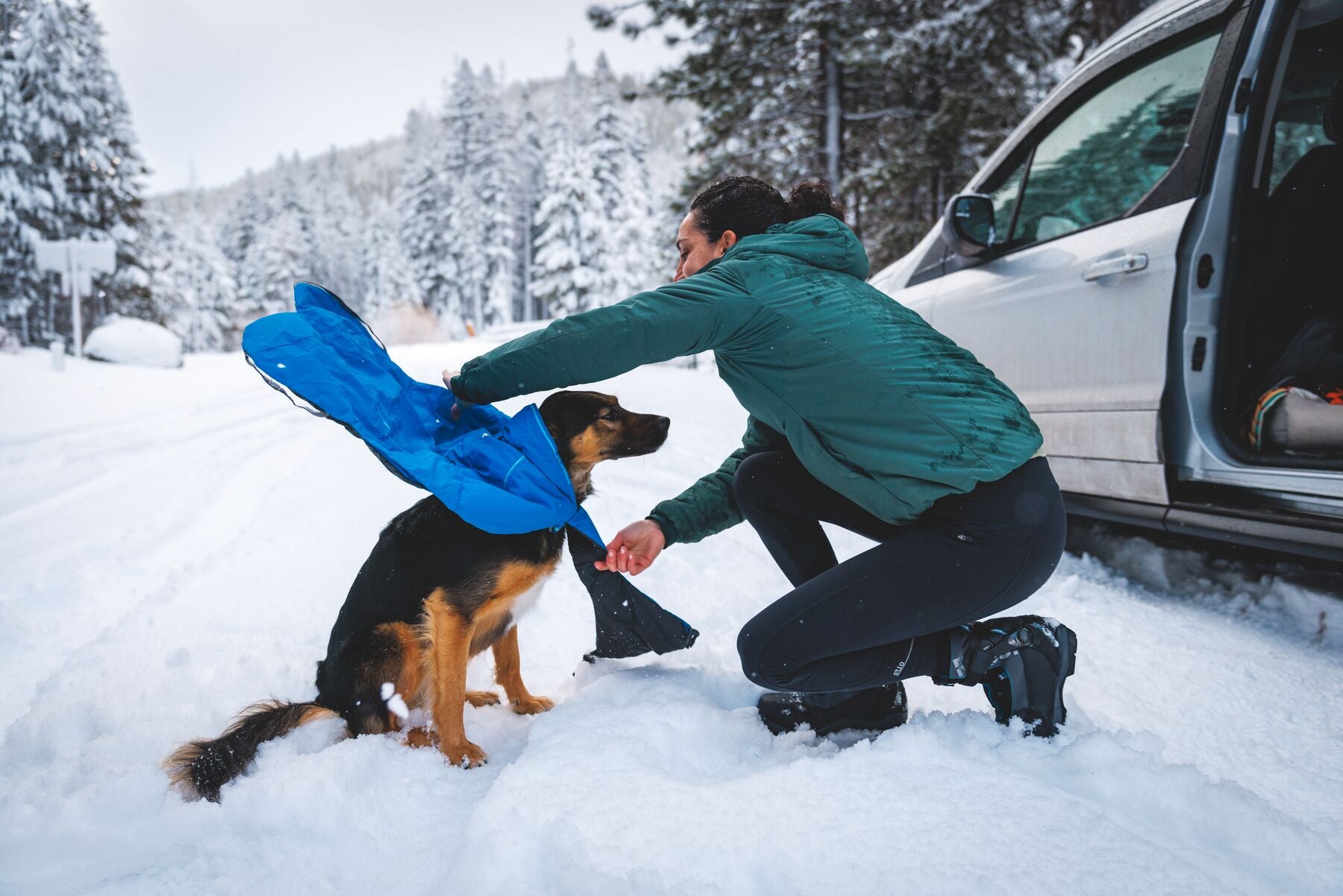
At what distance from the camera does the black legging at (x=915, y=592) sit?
6.22 feet

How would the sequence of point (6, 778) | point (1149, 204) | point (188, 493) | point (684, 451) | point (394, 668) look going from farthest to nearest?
1. point (684, 451)
2. point (188, 493)
3. point (1149, 204)
4. point (394, 668)
5. point (6, 778)

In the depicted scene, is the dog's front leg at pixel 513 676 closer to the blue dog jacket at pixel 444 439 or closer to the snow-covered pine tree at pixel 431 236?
the blue dog jacket at pixel 444 439

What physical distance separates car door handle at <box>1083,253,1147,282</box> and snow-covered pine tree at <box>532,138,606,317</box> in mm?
31645

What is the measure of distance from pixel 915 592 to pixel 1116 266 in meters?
2.00

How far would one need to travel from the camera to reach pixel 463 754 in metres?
2.27

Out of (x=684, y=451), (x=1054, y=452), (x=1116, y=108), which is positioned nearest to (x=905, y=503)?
(x=1054, y=452)

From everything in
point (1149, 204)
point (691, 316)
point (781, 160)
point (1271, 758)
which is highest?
point (781, 160)

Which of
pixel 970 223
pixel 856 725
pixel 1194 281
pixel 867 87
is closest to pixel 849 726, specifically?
pixel 856 725

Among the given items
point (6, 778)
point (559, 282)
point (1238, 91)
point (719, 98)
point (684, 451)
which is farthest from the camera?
point (559, 282)

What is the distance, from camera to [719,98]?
41.7 ft

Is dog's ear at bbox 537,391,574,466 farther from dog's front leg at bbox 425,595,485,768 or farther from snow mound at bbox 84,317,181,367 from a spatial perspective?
snow mound at bbox 84,317,181,367

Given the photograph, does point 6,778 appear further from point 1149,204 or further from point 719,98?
point 719,98

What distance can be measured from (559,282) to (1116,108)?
32.3 metres

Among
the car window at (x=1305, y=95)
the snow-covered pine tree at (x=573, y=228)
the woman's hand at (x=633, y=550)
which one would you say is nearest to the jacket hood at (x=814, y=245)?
the woman's hand at (x=633, y=550)
